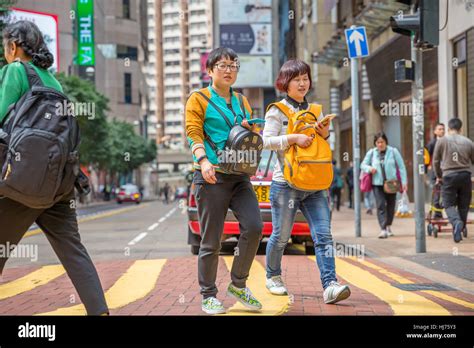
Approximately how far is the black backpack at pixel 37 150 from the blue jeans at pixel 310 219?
2080 millimetres

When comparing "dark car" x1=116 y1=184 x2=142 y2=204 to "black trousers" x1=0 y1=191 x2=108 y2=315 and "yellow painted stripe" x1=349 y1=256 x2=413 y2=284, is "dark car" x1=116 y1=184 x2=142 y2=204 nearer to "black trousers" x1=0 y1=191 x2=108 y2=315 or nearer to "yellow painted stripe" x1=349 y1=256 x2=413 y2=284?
"yellow painted stripe" x1=349 y1=256 x2=413 y2=284

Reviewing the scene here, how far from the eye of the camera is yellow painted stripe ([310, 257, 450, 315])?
215 inches

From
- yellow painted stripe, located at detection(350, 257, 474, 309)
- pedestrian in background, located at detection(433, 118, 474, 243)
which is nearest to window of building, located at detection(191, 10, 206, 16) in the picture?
pedestrian in background, located at detection(433, 118, 474, 243)

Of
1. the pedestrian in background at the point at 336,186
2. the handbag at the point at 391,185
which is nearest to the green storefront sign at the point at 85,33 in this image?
the pedestrian in background at the point at 336,186

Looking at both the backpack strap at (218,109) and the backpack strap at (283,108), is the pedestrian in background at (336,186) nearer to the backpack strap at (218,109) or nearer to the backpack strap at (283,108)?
the backpack strap at (283,108)

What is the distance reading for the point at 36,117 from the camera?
4.20 m

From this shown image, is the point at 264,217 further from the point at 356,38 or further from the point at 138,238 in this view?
the point at 138,238

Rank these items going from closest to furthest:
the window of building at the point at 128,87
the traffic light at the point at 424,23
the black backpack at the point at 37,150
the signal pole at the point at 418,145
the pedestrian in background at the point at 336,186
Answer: the black backpack at the point at 37,150
the traffic light at the point at 424,23
the signal pole at the point at 418,145
the pedestrian in background at the point at 336,186
the window of building at the point at 128,87

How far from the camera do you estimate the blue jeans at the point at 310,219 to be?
5879mm

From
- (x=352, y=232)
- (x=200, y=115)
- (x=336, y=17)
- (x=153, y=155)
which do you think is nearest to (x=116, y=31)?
(x=153, y=155)

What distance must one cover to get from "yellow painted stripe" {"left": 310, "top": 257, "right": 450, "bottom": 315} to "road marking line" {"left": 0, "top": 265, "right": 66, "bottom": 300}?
9.97 feet

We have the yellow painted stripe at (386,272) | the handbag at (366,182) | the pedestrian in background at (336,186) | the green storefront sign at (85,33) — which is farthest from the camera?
the green storefront sign at (85,33)

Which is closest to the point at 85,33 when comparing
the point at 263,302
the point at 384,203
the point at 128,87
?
the point at 128,87

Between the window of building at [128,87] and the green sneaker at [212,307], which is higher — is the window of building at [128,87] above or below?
above
